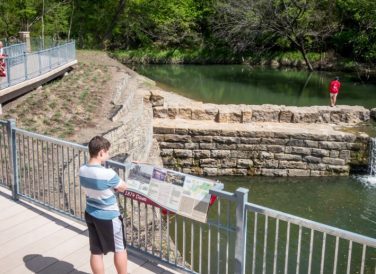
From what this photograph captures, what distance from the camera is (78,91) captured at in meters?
16.6

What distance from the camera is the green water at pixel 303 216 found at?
30.1ft

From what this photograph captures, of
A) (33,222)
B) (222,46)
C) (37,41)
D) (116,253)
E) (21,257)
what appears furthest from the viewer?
(222,46)

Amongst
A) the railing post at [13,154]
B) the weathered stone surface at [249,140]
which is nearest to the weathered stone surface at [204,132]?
the weathered stone surface at [249,140]

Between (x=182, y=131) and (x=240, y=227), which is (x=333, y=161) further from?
(x=240, y=227)

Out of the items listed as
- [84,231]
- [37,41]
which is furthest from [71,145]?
[37,41]

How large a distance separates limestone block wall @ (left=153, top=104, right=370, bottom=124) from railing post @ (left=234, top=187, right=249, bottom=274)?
11203 millimetres

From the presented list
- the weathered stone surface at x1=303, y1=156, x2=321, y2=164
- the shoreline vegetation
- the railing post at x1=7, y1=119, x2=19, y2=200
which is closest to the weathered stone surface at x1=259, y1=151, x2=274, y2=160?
the weathered stone surface at x1=303, y1=156, x2=321, y2=164

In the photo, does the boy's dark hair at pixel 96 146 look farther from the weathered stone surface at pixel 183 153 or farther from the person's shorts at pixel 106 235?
the weathered stone surface at pixel 183 153

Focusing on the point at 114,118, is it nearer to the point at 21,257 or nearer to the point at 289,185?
the point at 289,185

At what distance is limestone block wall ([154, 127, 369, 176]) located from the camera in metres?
14.5

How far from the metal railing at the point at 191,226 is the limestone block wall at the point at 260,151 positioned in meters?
3.17

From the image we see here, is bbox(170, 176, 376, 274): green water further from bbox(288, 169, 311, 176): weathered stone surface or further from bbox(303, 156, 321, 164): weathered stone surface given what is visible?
bbox(303, 156, 321, 164): weathered stone surface

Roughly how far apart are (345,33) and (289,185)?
Answer: 29901 mm

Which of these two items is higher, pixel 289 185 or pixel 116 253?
pixel 116 253
